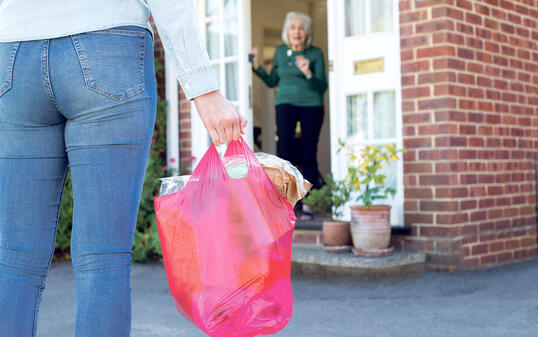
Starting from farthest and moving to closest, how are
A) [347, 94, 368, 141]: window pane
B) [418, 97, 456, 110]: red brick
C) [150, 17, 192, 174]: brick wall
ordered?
[150, 17, 192, 174]: brick wall < [347, 94, 368, 141]: window pane < [418, 97, 456, 110]: red brick

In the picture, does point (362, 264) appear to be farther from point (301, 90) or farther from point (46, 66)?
point (46, 66)

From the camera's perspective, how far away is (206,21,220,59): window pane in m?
6.34

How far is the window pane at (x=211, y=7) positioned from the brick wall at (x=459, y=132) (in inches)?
85.3

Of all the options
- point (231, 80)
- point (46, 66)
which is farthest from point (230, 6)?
point (46, 66)

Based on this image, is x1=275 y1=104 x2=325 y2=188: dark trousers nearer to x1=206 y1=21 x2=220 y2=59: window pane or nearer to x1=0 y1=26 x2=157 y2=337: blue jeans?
x1=206 y1=21 x2=220 y2=59: window pane

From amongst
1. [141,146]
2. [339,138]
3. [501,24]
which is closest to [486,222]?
[339,138]

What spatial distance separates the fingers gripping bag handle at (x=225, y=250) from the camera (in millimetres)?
1681

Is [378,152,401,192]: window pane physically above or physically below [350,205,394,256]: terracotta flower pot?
above

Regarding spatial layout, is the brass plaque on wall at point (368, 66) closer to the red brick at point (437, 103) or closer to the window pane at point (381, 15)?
the window pane at point (381, 15)

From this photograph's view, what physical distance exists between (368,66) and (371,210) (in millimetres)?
1198

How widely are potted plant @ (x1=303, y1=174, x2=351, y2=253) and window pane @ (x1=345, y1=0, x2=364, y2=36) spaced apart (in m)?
1.18

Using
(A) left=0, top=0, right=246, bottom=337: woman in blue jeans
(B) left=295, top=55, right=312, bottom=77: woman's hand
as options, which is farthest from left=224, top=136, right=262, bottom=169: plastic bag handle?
(B) left=295, top=55, right=312, bottom=77: woman's hand

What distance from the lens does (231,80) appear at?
6.23m

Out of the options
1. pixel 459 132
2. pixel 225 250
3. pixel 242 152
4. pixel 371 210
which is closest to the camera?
pixel 225 250
